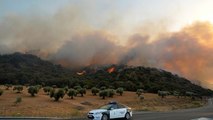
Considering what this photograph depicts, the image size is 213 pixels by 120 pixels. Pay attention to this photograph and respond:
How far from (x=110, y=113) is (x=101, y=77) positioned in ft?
432

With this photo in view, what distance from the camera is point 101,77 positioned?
16512cm

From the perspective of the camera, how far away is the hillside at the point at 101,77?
139 m

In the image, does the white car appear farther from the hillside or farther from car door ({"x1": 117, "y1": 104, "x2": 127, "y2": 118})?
the hillside

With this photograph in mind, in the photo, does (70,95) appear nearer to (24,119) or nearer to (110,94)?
(110,94)

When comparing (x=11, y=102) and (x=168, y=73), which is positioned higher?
(x=168, y=73)

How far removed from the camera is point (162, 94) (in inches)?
4264

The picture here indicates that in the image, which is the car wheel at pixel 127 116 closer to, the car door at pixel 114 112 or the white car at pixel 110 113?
the white car at pixel 110 113

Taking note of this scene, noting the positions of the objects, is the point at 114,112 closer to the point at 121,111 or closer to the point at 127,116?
the point at 121,111

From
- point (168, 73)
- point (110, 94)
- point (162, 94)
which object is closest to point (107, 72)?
point (168, 73)

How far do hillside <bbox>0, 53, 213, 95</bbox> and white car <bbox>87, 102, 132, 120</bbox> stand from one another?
3639 inches

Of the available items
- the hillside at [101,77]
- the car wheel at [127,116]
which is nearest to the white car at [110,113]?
the car wheel at [127,116]

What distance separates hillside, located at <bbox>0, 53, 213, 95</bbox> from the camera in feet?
455

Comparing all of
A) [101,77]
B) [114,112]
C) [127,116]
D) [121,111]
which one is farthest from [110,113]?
[101,77]

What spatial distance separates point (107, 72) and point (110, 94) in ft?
304
